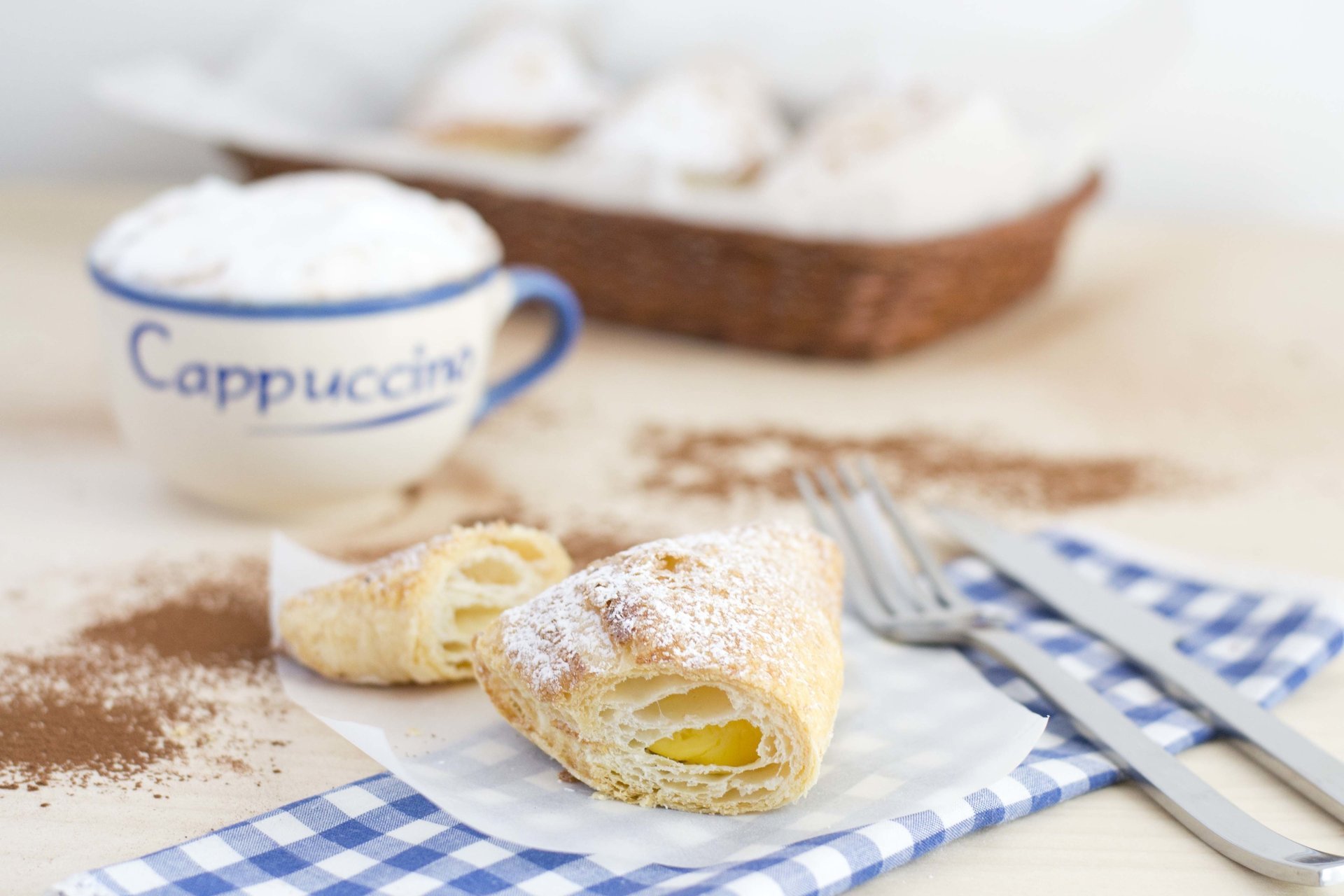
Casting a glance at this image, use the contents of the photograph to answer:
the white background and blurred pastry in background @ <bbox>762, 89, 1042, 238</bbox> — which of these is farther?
the white background

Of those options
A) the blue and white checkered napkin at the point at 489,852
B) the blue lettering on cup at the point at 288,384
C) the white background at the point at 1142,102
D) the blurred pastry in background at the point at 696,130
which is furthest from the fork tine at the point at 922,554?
the white background at the point at 1142,102

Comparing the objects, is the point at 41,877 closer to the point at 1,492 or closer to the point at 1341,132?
the point at 1,492

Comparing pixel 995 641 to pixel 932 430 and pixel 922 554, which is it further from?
pixel 932 430

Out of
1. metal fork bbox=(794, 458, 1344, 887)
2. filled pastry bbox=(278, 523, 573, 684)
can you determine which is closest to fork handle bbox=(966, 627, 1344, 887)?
metal fork bbox=(794, 458, 1344, 887)

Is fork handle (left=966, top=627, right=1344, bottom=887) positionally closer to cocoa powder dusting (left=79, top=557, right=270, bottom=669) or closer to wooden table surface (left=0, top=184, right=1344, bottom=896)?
wooden table surface (left=0, top=184, right=1344, bottom=896)

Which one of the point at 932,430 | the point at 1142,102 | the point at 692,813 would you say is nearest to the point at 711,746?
the point at 692,813

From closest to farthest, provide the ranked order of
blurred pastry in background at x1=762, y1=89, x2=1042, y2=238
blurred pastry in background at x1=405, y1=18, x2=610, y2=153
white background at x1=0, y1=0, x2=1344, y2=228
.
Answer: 1. blurred pastry in background at x1=762, y1=89, x2=1042, y2=238
2. blurred pastry in background at x1=405, y1=18, x2=610, y2=153
3. white background at x1=0, y1=0, x2=1344, y2=228

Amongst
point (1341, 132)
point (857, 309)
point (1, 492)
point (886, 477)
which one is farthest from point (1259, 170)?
point (1, 492)
